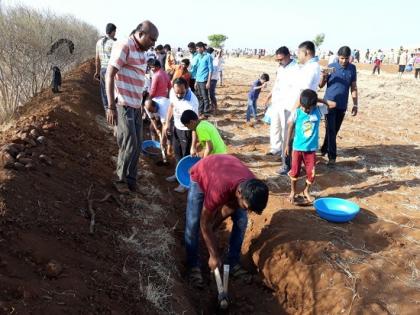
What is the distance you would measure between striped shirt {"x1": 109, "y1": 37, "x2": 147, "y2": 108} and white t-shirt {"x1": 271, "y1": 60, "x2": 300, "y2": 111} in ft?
7.66

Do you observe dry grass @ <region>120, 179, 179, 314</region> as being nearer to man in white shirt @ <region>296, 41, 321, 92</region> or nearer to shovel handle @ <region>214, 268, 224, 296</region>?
shovel handle @ <region>214, 268, 224, 296</region>

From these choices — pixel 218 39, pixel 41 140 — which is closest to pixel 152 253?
pixel 41 140

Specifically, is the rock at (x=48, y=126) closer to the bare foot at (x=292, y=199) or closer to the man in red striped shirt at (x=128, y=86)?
the man in red striped shirt at (x=128, y=86)

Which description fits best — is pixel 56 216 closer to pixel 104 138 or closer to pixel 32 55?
pixel 104 138

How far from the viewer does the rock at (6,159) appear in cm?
367

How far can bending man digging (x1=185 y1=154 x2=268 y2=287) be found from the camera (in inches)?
108

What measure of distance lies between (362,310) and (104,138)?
531 centimetres

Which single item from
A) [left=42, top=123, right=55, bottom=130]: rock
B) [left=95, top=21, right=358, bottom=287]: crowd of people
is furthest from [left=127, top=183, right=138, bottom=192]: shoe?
[left=42, top=123, right=55, bottom=130]: rock

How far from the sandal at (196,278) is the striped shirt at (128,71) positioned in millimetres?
1855

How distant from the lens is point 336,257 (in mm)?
3797

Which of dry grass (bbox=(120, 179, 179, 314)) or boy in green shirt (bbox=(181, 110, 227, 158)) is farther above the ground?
boy in green shirt (bbox=(181, 110, 227, 158))

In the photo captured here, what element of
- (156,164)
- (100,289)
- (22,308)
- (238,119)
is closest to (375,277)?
(100,289)

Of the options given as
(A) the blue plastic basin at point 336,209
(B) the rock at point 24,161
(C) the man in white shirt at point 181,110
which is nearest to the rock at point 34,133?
(B) the rock at point 24,161

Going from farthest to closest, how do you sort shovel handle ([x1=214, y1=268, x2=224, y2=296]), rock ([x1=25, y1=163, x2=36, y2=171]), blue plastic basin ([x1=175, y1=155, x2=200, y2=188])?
blue plastic basin ([x1=175, y1=155, x2=200, y2=188]) < rock ([x1=25, y1=163, x2=36, y2=171]) < shovel handle ([x1=214, y1=268, x2=224, y2=296])
